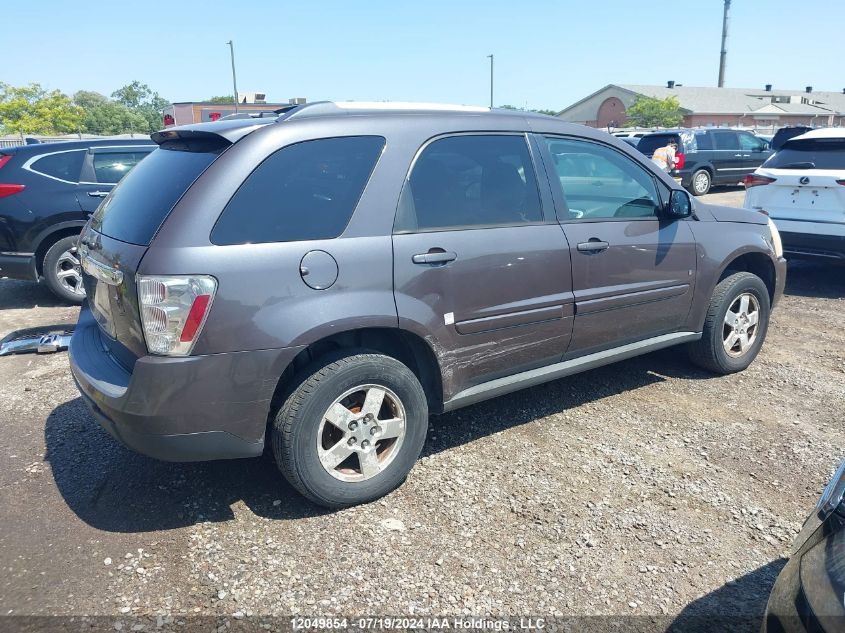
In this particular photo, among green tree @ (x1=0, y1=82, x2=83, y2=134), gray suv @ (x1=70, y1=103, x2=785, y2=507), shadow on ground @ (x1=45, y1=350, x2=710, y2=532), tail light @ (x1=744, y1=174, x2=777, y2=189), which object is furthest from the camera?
green tree @ (x1=0, y1=82, x2=83, y2=134)

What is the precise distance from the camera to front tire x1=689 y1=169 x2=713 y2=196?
1795 centimetres

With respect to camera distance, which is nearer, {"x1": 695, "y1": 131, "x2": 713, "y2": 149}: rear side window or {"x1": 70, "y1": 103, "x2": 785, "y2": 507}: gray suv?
{"x1": 70, "y1": 103, "x2": 785, "y2": 507}: gray suv

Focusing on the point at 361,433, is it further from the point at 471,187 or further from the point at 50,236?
the point at 50,236

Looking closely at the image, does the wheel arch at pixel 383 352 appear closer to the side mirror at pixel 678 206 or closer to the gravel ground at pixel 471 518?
the gravel ground at pixel 471 518

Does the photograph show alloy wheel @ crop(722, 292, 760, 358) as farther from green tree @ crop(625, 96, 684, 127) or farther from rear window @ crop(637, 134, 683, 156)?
green tree @ crop(625, 96, 684, 127)

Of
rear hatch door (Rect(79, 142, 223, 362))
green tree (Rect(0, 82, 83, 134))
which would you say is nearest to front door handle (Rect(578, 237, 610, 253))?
rear hatch door (Rect(79, 142, 223, 362))

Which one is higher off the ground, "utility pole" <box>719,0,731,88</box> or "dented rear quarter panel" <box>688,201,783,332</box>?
"utility pole" <box>719,0,731,88</box>

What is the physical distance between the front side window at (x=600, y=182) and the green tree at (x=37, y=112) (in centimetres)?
4970

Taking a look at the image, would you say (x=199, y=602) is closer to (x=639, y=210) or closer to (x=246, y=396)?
(x=246, y=396)

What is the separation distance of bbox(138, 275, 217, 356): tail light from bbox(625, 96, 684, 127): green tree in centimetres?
5556

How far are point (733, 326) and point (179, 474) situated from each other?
13.0 ft

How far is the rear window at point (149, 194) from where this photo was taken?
291 cm

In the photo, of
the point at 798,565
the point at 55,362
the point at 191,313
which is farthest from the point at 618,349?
the point at 55,362

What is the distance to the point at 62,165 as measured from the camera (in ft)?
23.3
